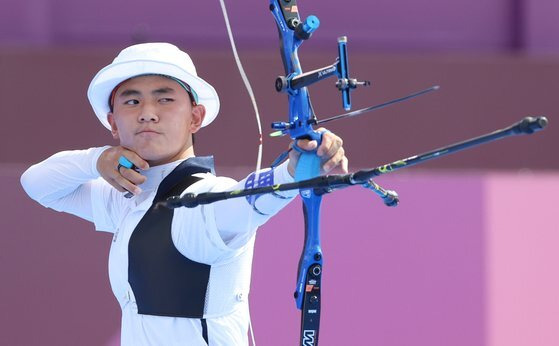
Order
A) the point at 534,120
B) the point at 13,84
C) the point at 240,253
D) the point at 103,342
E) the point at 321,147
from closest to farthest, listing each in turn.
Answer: the point at 534,120 → the point at 321,147 → the point at 240,253 → the point at 103,342 → the point at 13,84

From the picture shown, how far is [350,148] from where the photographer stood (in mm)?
4137

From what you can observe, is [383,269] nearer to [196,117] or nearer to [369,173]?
[196,117]

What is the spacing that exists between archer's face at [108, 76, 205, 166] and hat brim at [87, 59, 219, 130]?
0.08 feet

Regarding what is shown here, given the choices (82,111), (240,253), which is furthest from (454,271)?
(82,111)

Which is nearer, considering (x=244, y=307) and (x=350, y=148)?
(x=244, y=307)

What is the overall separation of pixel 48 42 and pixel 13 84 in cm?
31

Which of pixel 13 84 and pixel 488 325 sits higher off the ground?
pixel 13 84

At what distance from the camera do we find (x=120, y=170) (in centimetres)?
221

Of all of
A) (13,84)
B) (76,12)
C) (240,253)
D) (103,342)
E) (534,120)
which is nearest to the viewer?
(534,120)

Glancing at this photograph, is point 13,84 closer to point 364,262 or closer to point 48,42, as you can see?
point 48,42

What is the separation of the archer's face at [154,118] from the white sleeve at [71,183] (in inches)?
5.0

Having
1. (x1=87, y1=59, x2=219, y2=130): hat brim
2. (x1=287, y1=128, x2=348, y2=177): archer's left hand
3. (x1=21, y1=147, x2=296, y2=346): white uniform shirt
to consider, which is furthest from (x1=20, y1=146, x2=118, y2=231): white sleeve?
(x1=287, y1=128, x2=348, y2=177): archer's left hand

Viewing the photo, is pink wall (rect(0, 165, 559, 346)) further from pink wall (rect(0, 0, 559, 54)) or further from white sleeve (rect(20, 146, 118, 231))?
pink wall (rect(0, 0, 559, 54))

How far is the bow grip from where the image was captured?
6.13 ft
